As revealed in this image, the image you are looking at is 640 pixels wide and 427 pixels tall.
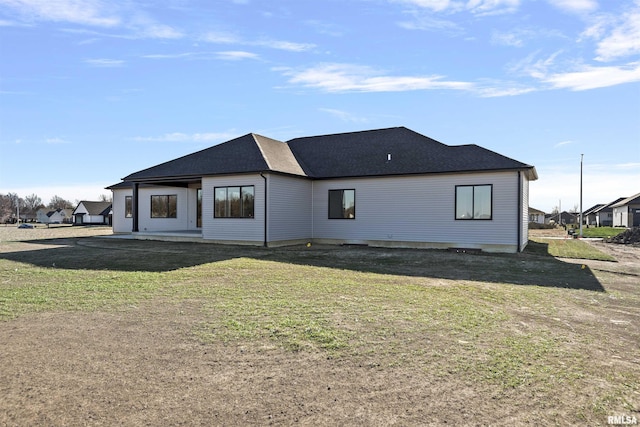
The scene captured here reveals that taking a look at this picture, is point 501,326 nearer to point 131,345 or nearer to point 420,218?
point 131,345

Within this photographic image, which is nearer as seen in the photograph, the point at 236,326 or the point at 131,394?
the point at 131,394

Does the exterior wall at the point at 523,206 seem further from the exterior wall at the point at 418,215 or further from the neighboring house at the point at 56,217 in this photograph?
the neighboring house at the point at 56,217

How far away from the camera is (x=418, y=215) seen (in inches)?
682

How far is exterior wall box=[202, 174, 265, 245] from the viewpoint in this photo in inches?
683

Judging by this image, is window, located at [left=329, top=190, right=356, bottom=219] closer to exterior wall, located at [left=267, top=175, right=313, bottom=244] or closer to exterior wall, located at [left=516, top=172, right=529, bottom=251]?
exterior wall, located at [left=267, top=175, right=313, bottom=244]

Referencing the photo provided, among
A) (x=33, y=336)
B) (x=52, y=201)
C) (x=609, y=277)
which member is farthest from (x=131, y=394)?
(x=52, y=201)

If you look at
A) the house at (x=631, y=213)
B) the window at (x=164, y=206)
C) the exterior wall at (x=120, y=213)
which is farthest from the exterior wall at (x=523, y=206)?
the house at (x=631, y=213)

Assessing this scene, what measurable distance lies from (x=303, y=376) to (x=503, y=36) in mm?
11043

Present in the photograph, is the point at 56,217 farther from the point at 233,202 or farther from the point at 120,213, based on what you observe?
the point at 233,202

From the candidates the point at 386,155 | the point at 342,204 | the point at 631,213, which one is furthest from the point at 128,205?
the point at 631,213

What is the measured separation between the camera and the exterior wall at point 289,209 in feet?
57.2

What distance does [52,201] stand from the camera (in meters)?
117
